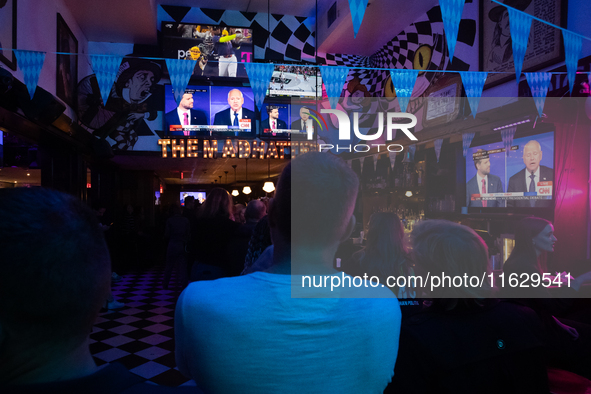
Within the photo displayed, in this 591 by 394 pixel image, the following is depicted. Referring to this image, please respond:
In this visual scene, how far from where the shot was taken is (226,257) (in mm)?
3088

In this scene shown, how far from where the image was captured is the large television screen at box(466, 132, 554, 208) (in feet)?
10.8

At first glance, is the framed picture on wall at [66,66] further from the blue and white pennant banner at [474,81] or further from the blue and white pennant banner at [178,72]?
the blue and white pennant banner at [474,81]

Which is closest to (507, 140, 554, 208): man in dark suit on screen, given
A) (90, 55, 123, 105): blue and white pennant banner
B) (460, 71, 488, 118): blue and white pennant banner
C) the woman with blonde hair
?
(460, 71, 488, 118): blue and white pennant banner

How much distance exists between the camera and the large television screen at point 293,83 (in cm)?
726

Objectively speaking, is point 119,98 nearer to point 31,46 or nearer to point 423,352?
point 31,46

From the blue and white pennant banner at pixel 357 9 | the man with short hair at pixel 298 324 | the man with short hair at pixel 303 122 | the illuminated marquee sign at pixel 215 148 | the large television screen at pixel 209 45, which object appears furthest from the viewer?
the man with short hair at pixel 303 122

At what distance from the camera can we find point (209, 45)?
723cm

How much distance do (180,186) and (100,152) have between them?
12.2m

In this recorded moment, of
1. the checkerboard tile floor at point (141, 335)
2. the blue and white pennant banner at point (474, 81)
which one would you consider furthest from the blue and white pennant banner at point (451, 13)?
the checkerboard tile floor at point (141, 335)

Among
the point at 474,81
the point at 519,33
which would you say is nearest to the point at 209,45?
the point at 474,81

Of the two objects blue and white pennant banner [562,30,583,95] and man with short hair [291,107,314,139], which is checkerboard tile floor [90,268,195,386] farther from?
man with short hair [291,107,314,139]

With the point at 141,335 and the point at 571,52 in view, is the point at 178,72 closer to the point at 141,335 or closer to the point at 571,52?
the point at 141,335

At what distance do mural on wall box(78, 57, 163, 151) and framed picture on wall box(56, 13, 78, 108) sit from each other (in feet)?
0.55

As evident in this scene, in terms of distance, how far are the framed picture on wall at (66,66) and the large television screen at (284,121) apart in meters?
3.34
